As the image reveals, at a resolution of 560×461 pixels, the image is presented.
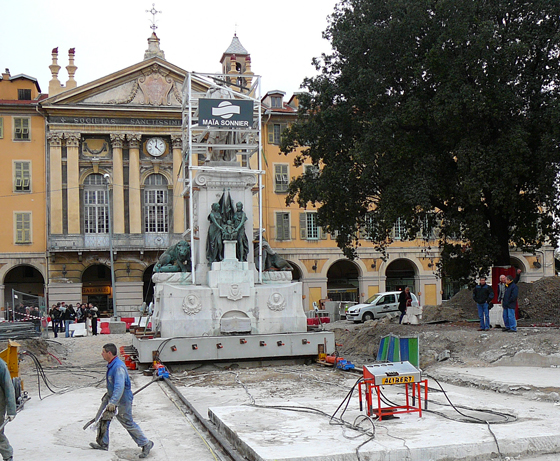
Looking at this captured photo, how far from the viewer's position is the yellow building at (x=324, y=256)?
2005 inches

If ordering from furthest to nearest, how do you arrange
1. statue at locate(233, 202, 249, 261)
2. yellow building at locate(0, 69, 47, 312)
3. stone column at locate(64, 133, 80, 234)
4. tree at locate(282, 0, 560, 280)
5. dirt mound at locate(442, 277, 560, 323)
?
yellow building at locate(0, 69, 47, 312) → stone column at locate(64, 133, 80, 234) → dirt mound at locate(442, 277, 560, 323) → tree at locate(282, 0, 560, 280) → statue at locate(233, 202, 249, 261)

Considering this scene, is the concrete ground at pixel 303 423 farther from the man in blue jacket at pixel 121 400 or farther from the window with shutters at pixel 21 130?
the window with shutters at pixel 21 130

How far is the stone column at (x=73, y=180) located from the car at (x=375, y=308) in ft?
63.0

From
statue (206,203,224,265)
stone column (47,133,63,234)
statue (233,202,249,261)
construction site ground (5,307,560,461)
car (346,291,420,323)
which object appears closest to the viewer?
construction site ground (5,307,560,461)

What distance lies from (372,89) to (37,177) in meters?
30.9

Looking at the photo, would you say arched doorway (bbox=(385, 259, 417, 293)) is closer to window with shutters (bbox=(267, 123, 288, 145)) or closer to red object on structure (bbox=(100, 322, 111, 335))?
window with shutters (bbox=(267, 123, 288, 145))

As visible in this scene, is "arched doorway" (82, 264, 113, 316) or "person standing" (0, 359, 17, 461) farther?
"arched doorway" (82, 264, 113, 316)

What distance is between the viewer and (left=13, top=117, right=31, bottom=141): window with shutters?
47.8m

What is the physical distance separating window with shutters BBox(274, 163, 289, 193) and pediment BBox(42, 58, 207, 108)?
7.60 meters

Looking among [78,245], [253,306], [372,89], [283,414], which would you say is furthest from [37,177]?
[283,414]

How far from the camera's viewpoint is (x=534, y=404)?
34.7ft

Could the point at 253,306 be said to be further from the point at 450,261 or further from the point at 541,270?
the point at 541,270

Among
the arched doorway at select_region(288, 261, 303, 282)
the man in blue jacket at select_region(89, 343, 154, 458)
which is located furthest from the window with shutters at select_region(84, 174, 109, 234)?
the man in blue jacket at select_region(89, 343, 154, 458)

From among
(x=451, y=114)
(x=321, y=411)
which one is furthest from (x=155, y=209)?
(x=321, y=411)
